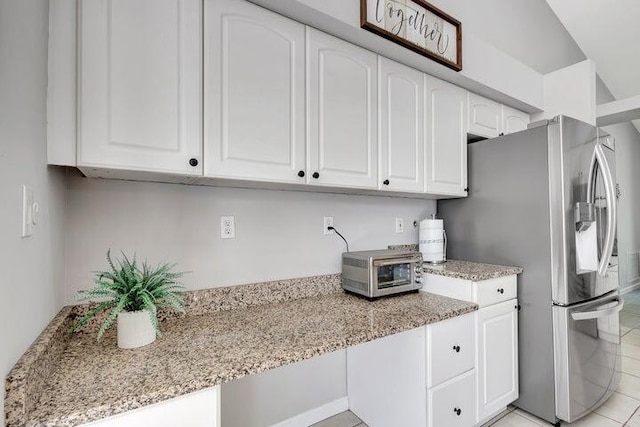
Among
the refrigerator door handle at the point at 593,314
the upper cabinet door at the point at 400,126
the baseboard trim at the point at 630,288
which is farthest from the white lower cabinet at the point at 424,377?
the baseboard trim at the point at 630,288

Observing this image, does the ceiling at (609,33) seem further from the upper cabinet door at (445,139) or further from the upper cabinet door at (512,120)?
the upper cabinet door at (445,139)

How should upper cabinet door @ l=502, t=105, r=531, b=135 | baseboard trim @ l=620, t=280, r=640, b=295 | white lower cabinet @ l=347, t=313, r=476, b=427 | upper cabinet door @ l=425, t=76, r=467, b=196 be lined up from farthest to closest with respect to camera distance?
baseboard trim @ l=620, t=280, r=640, b=295, upper cabinet door @ l=502, t=105, r=531, b=135, upper cabinet door @ l=425, t=76, r=467, b=196, white lower cabinet @ l=347, t=313, r=476, b=427

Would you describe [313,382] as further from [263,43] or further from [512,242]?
[263,43]

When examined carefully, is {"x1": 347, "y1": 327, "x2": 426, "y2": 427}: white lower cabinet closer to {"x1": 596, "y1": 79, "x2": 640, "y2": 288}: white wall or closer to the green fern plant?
the green fern plant

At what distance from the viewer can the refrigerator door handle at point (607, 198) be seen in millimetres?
1738

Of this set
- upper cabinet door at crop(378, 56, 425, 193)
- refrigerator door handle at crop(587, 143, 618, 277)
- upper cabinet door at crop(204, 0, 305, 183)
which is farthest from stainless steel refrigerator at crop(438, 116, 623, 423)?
upper cabinet door at crop(204, 0, 305, 183)

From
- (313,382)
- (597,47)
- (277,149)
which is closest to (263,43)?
(277,149)

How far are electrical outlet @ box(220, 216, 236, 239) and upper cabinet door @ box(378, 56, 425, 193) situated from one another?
2.63 ft

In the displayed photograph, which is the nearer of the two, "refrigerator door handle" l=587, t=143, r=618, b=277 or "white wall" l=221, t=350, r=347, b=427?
"white wall" l=221, t=350, r=347, b=427

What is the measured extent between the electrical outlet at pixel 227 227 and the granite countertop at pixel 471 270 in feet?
3.90

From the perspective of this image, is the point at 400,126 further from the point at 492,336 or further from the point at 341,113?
the point at 492,336

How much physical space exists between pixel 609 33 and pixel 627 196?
2866mm

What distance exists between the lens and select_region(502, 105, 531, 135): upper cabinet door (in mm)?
2336

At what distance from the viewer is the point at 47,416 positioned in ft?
2.19
